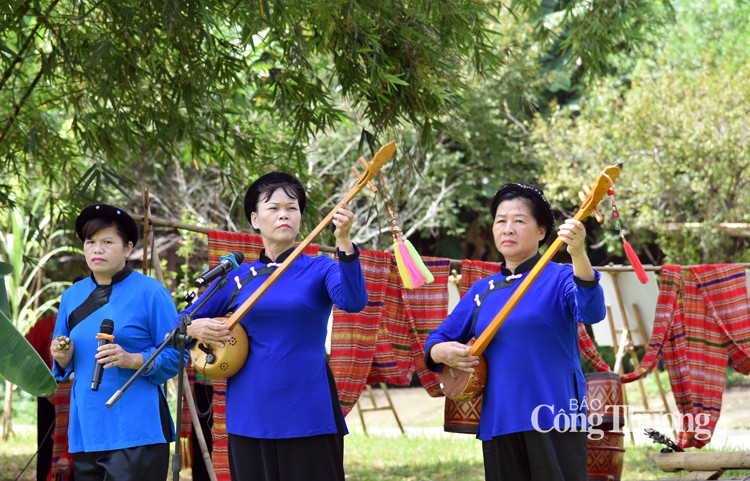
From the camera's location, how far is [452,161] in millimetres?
14508

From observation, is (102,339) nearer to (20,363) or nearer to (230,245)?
(20,363)

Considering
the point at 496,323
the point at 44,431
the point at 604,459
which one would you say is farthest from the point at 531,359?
the point at 44,431

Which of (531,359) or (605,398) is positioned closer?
(531,359)

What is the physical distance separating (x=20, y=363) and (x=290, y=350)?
100 centimetres

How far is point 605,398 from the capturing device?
20.1 ft

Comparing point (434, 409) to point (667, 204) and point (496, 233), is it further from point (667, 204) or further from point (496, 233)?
point (496, 233)

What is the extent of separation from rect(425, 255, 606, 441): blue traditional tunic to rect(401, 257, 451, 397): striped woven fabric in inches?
91.4

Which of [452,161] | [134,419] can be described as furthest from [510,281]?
[452,161]

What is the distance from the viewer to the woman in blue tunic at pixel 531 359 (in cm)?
354

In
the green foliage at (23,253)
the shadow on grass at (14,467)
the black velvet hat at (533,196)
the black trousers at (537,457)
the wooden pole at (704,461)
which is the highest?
the green foliage at (23,253)

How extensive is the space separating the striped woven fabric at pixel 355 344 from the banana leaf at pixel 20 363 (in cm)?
226

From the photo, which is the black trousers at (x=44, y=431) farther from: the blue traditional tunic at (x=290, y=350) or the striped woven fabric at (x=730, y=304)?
the striped woven fabric at (x=730, y=304)

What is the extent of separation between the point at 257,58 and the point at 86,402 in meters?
4.13

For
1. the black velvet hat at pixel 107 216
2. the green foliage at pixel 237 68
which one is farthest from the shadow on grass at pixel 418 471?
the black velvet hat at pixel 107 216
